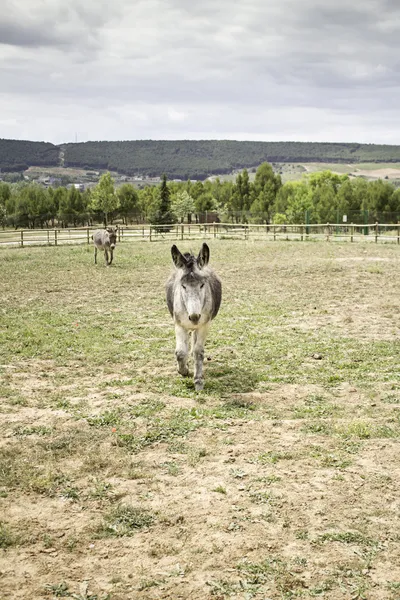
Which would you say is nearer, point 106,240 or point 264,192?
point 106,240

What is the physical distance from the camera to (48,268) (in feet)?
75.7

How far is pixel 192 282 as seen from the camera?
7.51m

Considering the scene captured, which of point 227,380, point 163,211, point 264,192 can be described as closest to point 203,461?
point 227,380

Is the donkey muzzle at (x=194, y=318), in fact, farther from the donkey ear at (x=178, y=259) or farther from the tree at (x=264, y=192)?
the tree at (x=264, y=192)

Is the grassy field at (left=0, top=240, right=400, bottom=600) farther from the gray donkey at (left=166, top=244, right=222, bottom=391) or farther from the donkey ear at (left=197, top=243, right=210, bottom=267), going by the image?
the donkey ear at (left=197, top=243, right=210, bottom=267)

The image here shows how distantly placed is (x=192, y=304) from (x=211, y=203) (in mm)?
90704

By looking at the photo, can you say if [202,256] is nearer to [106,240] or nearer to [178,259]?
[178,259]

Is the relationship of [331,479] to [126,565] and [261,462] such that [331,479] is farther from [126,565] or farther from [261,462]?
[126,565]

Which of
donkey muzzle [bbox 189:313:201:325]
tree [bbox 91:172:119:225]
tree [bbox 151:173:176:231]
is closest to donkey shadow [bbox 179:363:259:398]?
donkey muzzle [bbox 189:313:201:325]

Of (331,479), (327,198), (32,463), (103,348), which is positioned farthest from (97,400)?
(327,198)

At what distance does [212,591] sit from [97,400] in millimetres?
4145

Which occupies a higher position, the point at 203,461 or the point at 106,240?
the point at 106,240

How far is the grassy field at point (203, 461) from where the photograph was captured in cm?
394

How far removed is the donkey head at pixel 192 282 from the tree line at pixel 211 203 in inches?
2134
